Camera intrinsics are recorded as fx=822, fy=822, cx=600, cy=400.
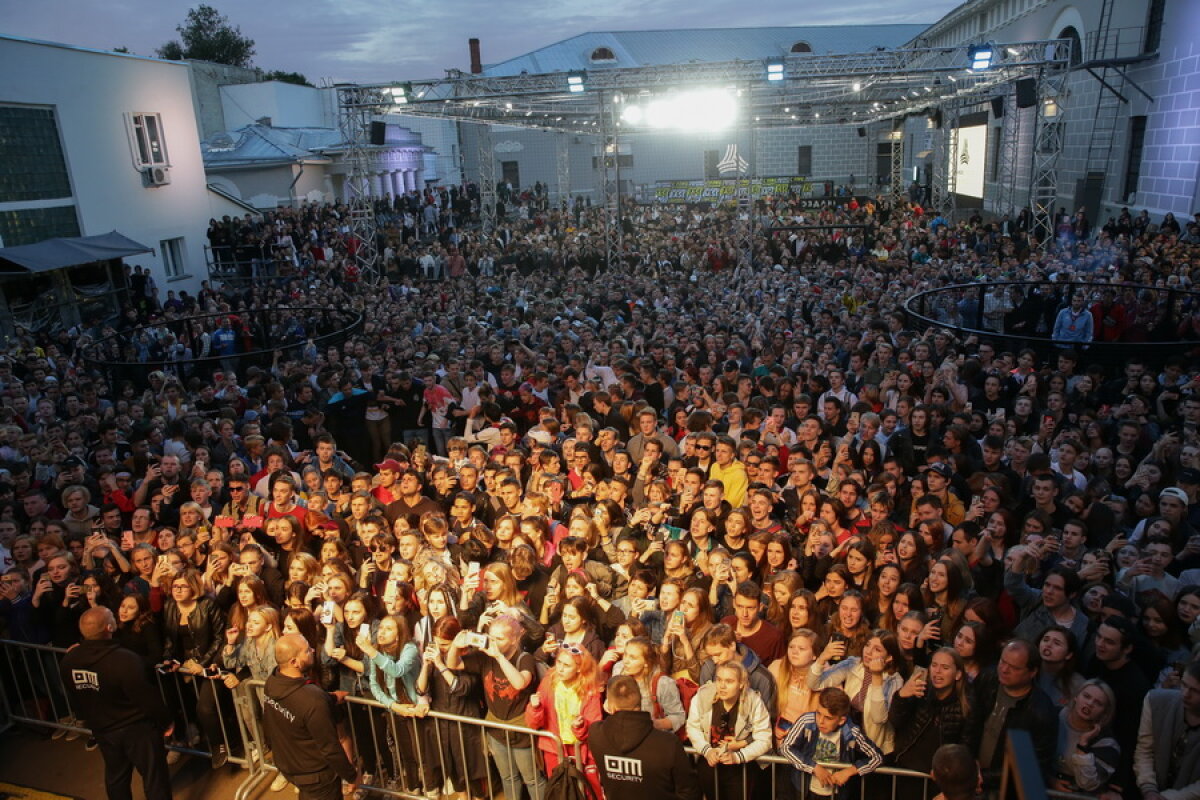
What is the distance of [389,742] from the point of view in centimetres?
503

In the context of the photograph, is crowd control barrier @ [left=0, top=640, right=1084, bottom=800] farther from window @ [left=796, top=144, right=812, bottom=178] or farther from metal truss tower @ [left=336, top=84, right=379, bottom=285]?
window @ [left=796, top=144, right=812, bottom=178]

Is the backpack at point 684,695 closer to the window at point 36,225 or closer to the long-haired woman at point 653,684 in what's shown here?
the long-haired woman at point 653,684

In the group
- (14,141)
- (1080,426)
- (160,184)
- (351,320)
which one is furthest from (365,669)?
(160,184)

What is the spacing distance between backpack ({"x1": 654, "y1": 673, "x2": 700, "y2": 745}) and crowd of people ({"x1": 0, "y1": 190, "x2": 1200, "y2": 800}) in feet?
0.05

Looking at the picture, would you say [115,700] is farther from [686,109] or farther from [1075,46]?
[686,109]

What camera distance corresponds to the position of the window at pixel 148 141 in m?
21.4

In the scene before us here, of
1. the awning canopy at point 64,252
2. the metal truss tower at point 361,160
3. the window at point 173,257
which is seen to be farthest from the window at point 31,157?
the metal truss tower at point 361,160

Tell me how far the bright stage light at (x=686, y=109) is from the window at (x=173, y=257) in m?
13.7

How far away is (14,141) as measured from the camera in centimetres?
1780

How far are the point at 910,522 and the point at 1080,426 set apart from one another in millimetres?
2456

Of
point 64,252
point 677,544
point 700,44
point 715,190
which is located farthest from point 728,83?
point 700,44

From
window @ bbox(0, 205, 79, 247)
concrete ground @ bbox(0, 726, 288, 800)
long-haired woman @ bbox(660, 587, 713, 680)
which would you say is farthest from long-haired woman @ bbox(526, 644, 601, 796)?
window @ bbox(0, 205, 79, 247)

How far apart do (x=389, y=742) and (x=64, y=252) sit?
16393 millimetres

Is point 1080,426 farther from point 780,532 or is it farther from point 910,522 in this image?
point 780,532
